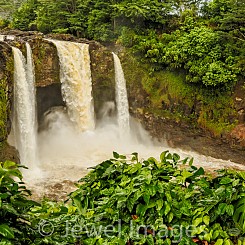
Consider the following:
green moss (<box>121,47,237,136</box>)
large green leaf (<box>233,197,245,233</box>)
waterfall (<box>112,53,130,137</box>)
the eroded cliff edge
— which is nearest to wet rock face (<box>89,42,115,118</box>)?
the eroded cliff edge

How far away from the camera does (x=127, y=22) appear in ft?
54.7

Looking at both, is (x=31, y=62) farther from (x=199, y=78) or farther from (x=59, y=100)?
(x=199, y=78)

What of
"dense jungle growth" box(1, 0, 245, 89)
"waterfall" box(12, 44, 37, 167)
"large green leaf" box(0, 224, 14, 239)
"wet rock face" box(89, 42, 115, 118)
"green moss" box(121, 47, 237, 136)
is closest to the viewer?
"large green leaf" box(0, 224, 14, 239)

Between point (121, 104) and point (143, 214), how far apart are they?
13229mm

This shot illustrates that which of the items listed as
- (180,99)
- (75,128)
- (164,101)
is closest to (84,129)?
(75,128)

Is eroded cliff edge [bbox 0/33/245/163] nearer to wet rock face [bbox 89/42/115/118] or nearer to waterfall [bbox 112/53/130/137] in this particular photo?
wet rock face [bbox 89/42/115/118]

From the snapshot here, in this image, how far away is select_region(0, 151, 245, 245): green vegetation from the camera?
1880 millimetres

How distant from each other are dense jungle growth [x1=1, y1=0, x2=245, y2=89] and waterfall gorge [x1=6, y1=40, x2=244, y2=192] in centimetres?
216

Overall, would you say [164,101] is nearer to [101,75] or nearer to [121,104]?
[121,104]

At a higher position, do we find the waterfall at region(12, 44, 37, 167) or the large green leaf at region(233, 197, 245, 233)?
the large green leaf at region(233, 197, 245, 233)

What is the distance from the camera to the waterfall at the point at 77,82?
13.8m

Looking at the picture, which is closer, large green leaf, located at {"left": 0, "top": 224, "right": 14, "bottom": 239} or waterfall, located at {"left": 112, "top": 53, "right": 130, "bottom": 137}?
large green leaf, located at {"left": 0, "top": 224, "right": 14, "bottom": 239}

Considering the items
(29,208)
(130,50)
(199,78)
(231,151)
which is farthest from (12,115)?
(29,208)

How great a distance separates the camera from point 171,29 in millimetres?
16438
